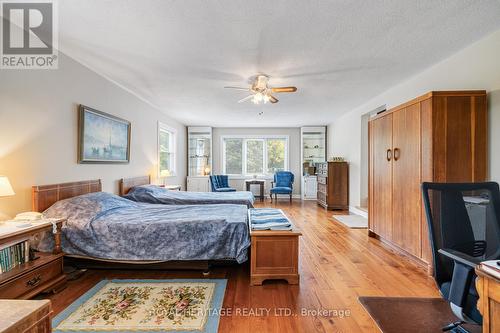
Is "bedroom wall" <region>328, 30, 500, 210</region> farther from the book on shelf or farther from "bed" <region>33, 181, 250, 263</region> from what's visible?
the book on shelf

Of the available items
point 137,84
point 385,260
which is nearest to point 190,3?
point 137,84

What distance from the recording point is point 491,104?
244 cm

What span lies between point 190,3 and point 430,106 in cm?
254

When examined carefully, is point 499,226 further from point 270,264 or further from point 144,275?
point 144,275

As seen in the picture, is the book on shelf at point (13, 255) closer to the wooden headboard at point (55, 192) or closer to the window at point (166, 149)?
the wooden headboard at point (55, 192)

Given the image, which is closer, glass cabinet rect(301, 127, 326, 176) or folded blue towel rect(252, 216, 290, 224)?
folded blue towel rect(252, 216, 290, 224)

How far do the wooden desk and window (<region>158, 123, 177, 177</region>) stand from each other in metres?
5.48

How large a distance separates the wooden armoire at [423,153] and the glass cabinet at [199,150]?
217 inches

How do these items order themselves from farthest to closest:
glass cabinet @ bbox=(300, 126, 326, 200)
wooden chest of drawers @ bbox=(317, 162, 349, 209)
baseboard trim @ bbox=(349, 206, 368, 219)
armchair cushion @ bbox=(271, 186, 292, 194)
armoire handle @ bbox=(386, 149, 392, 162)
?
1. glass cabinet @ bbox=(300, 126, 326, 200)
2. armchair cushion @ bbox=(271, 186, 292, 194)
3. wooden chest of drawers @ bbox=(317, 162, 349, 209)
4. baseboard trim @ bbox=(349, 206, 368, 219)
5. armoire handle @ bbox=(386, 149, 392, 162)

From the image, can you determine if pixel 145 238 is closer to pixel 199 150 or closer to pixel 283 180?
pixel 283 180

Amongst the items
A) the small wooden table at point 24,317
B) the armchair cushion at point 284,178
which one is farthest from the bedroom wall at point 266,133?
the small wooden table at point 24,317

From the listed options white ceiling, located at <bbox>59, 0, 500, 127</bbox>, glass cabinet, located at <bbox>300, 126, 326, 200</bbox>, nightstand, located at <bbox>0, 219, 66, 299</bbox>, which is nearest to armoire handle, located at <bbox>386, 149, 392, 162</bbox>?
white ceiling, located at <bbox>59, 0, 500, 127</bbox>

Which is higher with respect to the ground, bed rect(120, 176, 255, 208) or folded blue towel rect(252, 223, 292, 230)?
bed rect(120, 176, 255, 208)

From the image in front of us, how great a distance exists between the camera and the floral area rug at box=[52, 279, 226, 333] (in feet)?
5.76
